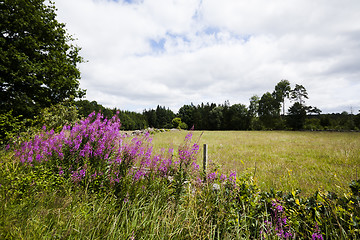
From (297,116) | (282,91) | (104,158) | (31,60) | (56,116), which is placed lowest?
(104,158)

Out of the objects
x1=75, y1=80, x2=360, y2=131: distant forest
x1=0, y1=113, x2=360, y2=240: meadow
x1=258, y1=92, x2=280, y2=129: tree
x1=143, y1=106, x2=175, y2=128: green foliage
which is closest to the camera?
x1=0, y1=113, x2=360, y2=240: meadow

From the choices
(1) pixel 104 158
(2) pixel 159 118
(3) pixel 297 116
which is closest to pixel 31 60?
(1) pixel 104 158

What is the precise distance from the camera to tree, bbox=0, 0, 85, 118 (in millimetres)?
8742

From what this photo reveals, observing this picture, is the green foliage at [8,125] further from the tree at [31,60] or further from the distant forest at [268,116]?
the distant forest at [268,116]

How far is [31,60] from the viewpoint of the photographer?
9.79 m

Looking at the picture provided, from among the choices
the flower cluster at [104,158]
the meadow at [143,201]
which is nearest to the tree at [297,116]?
the meadow at [143,201]

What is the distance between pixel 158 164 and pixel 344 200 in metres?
3.27

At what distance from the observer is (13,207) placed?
2264 millimetres

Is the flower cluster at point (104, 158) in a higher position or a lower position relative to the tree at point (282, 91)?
lower

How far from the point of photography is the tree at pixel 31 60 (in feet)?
28.7

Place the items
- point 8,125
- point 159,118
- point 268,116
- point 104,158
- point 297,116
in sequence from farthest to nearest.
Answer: point 159,118 < point 268,116 < point 297,116 < point 8,125 < point 104,158

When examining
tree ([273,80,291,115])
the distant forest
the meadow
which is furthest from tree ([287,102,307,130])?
the meadow

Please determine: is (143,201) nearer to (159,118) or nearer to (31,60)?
(31,60)

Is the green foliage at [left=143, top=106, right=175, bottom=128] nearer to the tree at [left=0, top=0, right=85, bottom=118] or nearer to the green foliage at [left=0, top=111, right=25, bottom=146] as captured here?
the tree at [left=0, top=0, right=85, bottom=118]
